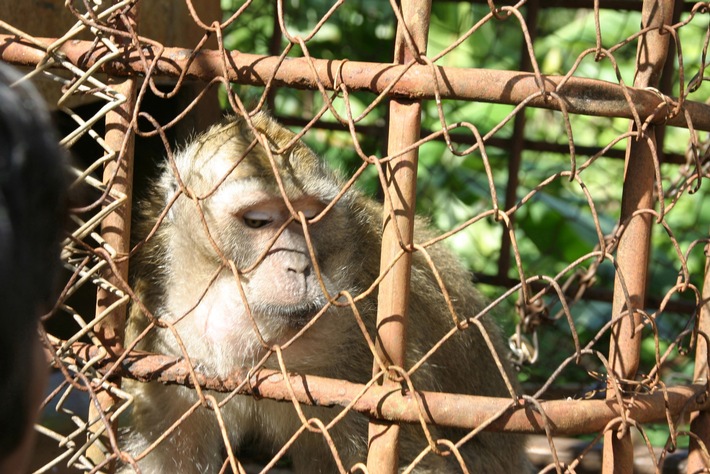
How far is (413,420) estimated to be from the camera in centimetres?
201

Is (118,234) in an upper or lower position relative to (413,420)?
upper

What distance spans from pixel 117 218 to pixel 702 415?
1671 mm

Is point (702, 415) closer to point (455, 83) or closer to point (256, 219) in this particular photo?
point (455, 83)

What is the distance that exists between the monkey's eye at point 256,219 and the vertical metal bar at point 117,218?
420mm

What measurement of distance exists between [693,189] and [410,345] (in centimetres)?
116

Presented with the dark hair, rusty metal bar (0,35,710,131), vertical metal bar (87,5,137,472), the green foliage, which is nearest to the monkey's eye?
vertical metal bar (87,5,137,472)

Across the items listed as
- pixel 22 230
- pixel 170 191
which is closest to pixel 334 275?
pixel 170 191

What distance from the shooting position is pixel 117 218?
234 cm

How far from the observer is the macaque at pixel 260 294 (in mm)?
2545

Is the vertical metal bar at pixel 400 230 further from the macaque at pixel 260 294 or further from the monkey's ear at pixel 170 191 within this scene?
the monkey's ear at pixel 170 191

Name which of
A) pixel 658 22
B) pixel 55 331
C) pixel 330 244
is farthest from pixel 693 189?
pixel 55 331

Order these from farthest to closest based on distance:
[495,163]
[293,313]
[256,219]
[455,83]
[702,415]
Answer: [495,163], [256,219], [293,313], [702,415], [455,83]

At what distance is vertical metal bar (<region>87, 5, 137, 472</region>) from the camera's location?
229 cm

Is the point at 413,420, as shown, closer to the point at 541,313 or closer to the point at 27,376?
the point at 27,376
